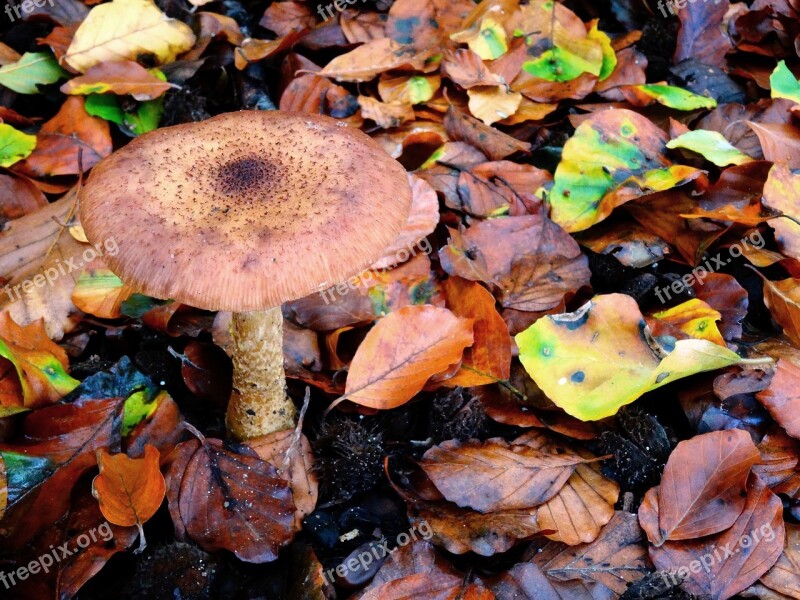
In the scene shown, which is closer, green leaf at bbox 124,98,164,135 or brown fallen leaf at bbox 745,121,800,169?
brown fallen leaf at bbox 745,121,800,169

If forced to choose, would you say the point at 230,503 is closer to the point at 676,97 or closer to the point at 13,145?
the point at 13,145

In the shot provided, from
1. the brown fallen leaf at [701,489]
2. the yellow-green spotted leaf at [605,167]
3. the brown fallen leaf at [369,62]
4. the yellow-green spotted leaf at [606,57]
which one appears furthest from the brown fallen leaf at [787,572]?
the brown fallen leaf at [369,62]

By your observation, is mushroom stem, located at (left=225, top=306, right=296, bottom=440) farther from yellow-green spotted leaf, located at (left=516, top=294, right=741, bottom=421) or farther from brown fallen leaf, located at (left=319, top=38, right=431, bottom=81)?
brown fallen leaf, located at (left=319, top=38, right=431, bottom=81)

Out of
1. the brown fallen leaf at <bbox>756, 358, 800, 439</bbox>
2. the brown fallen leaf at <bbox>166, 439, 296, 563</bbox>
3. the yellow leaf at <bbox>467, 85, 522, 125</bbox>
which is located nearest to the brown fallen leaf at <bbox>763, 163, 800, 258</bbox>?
the brown fallen leaf at <bbox>756, 358, 800, 439</bbox>

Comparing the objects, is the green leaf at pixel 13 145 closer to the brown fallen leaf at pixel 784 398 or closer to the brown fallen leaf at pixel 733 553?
the brown fallen leaf at pixel 733 553

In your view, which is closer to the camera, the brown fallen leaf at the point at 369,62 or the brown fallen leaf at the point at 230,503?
the brown fallen leaf at the point at 230,503
